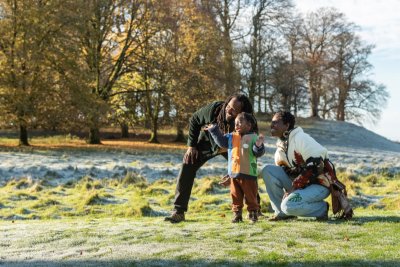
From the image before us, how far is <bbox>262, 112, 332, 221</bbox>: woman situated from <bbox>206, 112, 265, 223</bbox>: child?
0.41 meters

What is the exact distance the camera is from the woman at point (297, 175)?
6906mm

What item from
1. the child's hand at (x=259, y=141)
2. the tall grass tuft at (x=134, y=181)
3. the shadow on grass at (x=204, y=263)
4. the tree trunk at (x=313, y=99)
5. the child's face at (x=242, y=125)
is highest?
the tree trunk at (x=313, y=99)

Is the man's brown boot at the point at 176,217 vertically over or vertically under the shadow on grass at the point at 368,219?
under

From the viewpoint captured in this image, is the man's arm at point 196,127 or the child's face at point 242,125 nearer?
the child's face at point 242,125

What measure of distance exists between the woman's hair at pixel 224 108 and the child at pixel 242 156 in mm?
195

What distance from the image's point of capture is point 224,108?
7.33 m

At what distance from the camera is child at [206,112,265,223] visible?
6.86m

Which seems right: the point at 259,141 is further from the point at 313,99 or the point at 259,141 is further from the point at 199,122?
the point at 313,99

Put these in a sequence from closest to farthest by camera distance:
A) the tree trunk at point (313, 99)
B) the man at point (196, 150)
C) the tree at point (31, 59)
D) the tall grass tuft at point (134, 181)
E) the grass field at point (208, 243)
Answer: the grass field at point (208, 243), the man at point (196, 150), the tall grass tuft at point (134, 181), the tree at point (31, 59), the tree trunk at point (313, 99)

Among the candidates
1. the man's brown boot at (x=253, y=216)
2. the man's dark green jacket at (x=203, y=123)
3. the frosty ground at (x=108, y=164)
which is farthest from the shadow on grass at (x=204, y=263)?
the frosty ground at (x=108, y=164)

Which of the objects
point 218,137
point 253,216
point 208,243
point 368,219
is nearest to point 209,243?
point 208,243

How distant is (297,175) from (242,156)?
0.96 metres

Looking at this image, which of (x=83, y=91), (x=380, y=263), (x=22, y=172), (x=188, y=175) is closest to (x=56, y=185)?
(x=22, y=172)

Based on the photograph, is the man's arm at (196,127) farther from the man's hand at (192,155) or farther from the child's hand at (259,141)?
the child's hand at (259,141)
